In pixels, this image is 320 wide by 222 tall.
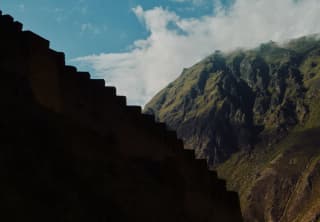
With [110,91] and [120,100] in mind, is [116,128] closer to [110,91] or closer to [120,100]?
[120,100]

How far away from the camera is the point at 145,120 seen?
20.6m

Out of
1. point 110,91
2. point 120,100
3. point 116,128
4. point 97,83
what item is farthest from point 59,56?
point 116,128

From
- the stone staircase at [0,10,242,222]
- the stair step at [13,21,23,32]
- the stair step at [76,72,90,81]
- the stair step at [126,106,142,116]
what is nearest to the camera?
the stone staircase at [0,10,242,222]

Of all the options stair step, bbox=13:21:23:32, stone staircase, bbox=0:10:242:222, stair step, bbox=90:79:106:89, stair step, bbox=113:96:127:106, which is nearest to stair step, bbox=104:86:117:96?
stone staircase, bbox=0:10:242:222

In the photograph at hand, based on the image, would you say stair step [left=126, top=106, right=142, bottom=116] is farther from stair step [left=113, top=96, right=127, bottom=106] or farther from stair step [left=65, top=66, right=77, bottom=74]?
stair step [left=65, top=66, right=77, bottom=74]

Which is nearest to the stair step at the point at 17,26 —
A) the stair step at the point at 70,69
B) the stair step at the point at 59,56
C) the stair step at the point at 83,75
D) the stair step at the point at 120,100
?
the stair step at the point at 59,56

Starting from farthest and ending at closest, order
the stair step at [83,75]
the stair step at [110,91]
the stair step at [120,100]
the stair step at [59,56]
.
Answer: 1. the stair step at [120,100]
2. the stair step at [110,91]
3. the stair step at [83,75]
4. the stair step at [59,56]

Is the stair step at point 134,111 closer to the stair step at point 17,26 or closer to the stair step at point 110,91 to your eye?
the stair step at point 110,91

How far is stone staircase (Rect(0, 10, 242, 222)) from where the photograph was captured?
1444 centimetres

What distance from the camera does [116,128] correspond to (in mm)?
19422

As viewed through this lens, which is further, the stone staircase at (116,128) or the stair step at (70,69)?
the stair step at (70,69)

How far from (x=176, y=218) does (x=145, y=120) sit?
4478 mm

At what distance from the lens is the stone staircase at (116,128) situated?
14438 millimetres

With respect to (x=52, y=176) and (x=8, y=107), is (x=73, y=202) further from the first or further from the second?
(x=8, y=107)
